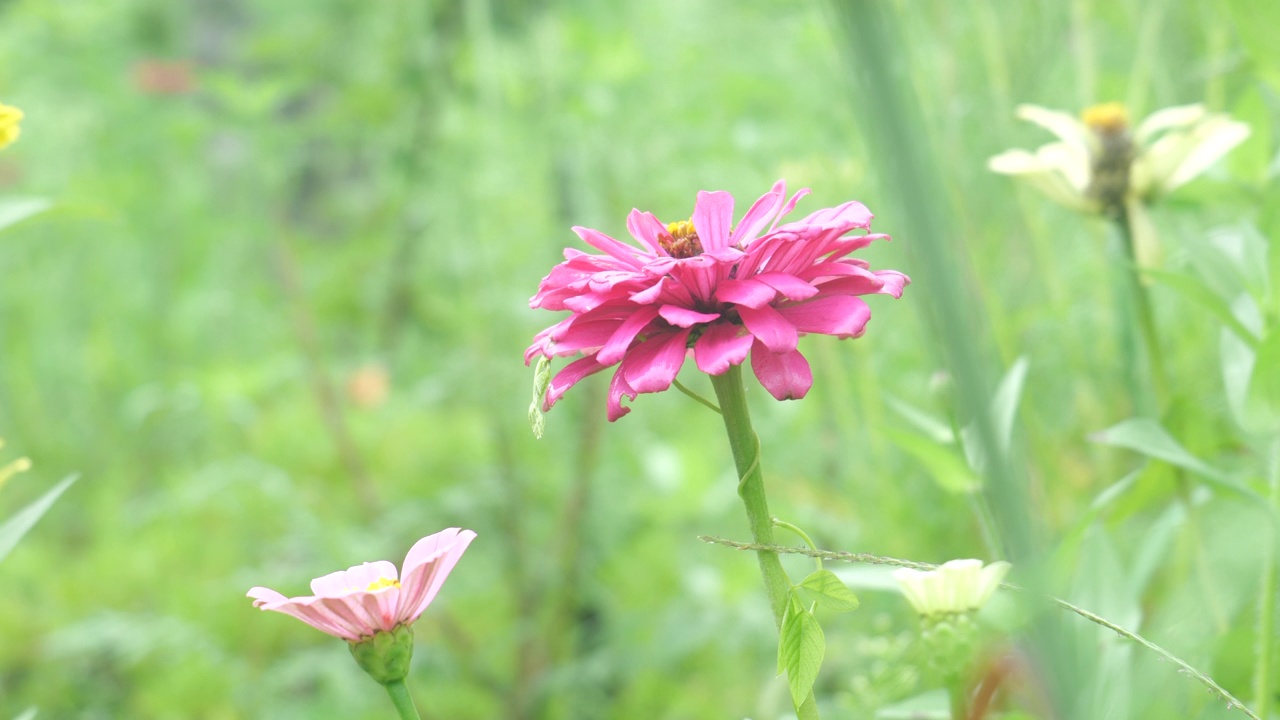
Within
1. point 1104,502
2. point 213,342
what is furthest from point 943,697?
point 213,342

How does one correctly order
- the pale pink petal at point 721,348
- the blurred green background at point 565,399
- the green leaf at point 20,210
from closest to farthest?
1. the pale pink petal at point 721,348
2. the green leaf at point 20,210
3. the blurred green background at point 565,399

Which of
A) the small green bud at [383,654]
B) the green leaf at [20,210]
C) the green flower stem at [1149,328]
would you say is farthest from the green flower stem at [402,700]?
the green flower stem at [1149,328]

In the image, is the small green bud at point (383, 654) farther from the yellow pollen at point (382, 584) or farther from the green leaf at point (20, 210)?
the green leaf at point (20, 210)

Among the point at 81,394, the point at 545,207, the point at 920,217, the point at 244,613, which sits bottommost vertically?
the point at 244,613

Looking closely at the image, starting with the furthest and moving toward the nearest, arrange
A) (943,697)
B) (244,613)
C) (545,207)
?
1. (545,207)
2. (244,613)
3. (943,697)

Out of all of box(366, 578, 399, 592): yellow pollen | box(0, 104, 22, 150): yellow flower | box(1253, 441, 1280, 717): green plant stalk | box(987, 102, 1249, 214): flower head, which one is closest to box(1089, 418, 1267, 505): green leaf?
box(1253, 441, 1280, 717): green plant stalk

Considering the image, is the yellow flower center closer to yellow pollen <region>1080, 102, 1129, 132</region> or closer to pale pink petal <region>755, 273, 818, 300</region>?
pale pink petal <region>755, 273, 818, 300</region>

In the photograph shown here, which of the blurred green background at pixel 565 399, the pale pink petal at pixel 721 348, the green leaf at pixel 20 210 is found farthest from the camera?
the blurred green background at pixel 565 399

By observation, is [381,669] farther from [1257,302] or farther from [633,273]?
[1257,302]

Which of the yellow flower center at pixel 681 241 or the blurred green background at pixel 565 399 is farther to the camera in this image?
the blurred green background at pixel 565 399
